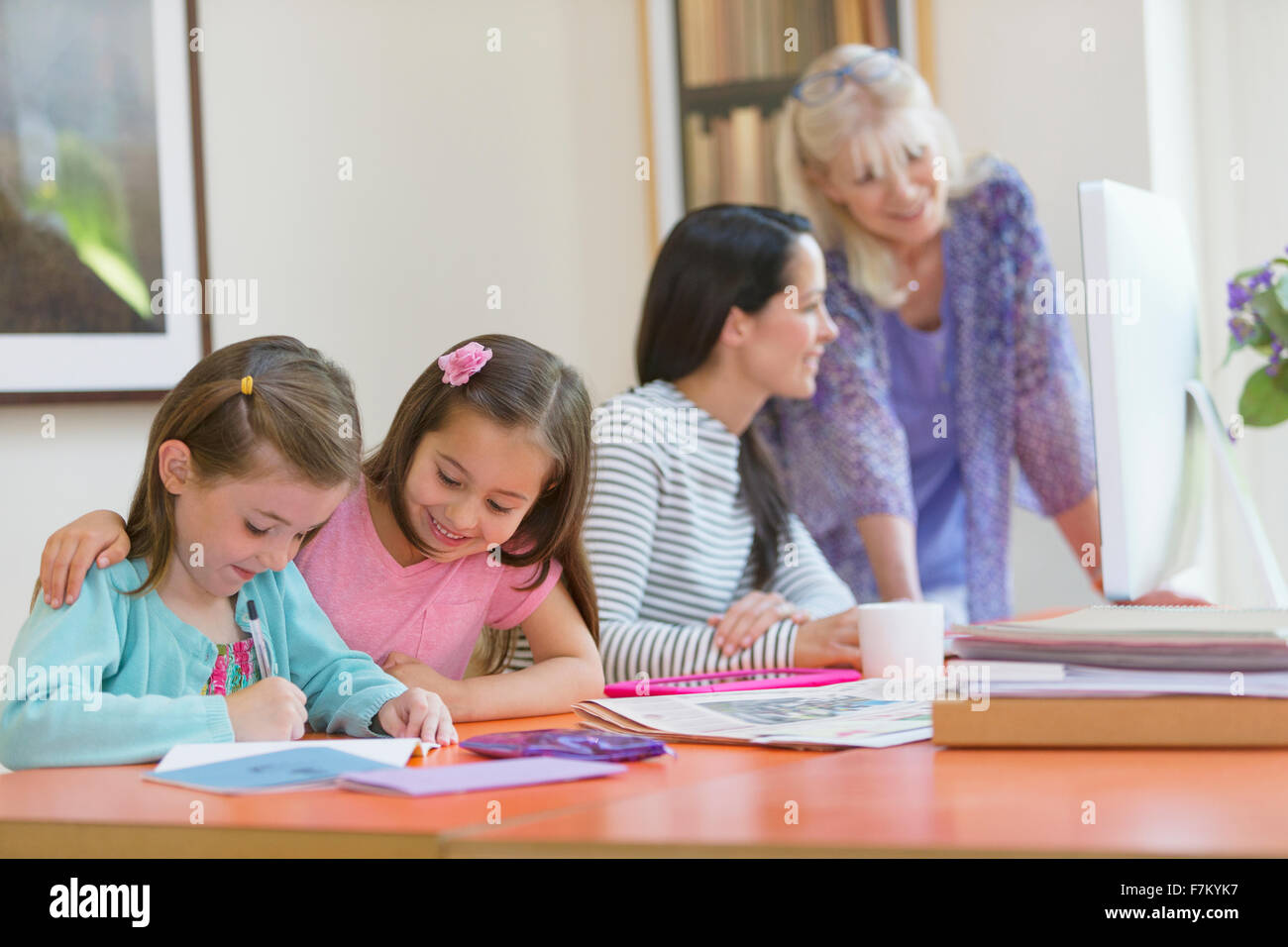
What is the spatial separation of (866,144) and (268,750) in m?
1.88

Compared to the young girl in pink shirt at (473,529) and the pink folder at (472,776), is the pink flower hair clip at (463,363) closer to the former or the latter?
the young girl in pink shirt at (473,529)

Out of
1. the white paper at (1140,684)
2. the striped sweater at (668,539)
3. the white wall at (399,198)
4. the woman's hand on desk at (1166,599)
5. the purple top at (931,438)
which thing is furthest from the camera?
the purple top at (931,438)

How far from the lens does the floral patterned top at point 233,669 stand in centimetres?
115

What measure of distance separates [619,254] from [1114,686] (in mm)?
2168

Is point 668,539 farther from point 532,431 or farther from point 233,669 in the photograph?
point 233,669

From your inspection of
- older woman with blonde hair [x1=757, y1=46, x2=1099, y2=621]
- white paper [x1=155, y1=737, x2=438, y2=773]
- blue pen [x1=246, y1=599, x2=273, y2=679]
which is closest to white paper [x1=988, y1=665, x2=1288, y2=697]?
white paper [x1=155, y1=737, x2=438, y2=773]

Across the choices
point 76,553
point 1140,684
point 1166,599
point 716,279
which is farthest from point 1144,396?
point 76,553

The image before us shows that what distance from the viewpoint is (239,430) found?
115 centimetres

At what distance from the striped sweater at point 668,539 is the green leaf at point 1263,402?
60 cm

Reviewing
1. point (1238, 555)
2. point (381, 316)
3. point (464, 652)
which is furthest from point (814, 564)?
point (1238, 555)

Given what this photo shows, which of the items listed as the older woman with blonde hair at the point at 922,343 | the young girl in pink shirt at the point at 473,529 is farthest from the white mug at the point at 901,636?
the older woman with blonde hair at the point at 922,343

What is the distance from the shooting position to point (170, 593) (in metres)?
1.14

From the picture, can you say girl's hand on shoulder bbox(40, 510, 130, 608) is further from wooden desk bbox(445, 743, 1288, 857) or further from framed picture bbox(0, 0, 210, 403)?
framed picture bbox(0, 0, 210, 403)
